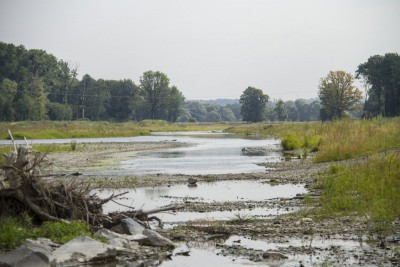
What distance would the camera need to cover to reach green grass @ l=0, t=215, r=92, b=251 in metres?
11.1

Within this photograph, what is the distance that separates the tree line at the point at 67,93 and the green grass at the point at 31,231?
10274cm

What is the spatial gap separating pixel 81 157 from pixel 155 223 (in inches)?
1173

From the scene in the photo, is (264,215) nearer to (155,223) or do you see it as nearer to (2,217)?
(155,223)

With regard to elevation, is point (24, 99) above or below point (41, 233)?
above

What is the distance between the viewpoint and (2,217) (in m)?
12.2

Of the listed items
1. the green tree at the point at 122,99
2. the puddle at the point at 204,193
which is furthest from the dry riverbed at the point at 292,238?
the green tree at the point at 122,99

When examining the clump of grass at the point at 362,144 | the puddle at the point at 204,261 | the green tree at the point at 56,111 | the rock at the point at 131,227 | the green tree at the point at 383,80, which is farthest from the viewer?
the green tree at the point at 56,111

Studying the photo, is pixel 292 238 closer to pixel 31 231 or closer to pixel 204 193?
pixel 31 231

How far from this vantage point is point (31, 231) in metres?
11.7

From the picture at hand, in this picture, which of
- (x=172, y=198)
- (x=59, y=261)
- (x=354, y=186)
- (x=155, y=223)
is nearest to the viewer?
(x=59, y=261)

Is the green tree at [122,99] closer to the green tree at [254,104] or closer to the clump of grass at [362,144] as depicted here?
the green tree at [254,104]

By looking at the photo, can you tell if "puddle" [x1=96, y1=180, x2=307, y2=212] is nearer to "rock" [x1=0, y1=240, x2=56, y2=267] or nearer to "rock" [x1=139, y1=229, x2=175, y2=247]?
"rock" [x1=139, y1=229, x2=175, y2=247]

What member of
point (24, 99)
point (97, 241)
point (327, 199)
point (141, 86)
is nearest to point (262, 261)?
point (97, 241)

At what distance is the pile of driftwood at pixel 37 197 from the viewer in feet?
41.1
